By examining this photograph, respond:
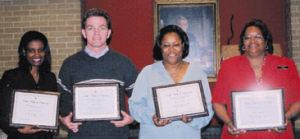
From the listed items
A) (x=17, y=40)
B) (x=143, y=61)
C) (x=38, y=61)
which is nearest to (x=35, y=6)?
(x=17, y=40)

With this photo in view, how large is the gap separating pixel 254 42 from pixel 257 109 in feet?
1.80

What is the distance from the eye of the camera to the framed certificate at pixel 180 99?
219 cm

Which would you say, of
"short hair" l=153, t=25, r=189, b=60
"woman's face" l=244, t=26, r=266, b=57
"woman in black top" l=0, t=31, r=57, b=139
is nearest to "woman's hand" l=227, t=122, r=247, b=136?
"woman's face" l=244, t=26, r=266, b=57

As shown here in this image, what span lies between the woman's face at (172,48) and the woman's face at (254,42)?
1.83 ft

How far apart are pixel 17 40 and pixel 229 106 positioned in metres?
4.16

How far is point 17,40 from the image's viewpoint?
5.03 metres

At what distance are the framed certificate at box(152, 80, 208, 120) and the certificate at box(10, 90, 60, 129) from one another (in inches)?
34.8

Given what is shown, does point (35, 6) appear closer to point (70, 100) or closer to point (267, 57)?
point (70, 100)

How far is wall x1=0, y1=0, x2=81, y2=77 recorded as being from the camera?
4992 mm

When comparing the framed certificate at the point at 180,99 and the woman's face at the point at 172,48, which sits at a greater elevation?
the woman's face at the point at 172,48

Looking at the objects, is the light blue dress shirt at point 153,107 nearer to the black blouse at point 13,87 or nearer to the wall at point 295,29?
the black blouse at point 13,87

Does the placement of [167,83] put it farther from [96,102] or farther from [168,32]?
[96,102]

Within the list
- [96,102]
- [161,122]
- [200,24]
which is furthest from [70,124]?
[200,24]

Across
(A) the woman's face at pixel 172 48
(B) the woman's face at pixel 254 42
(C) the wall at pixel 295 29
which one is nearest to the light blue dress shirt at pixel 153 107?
(A) the woman's face at pixel 172 48
